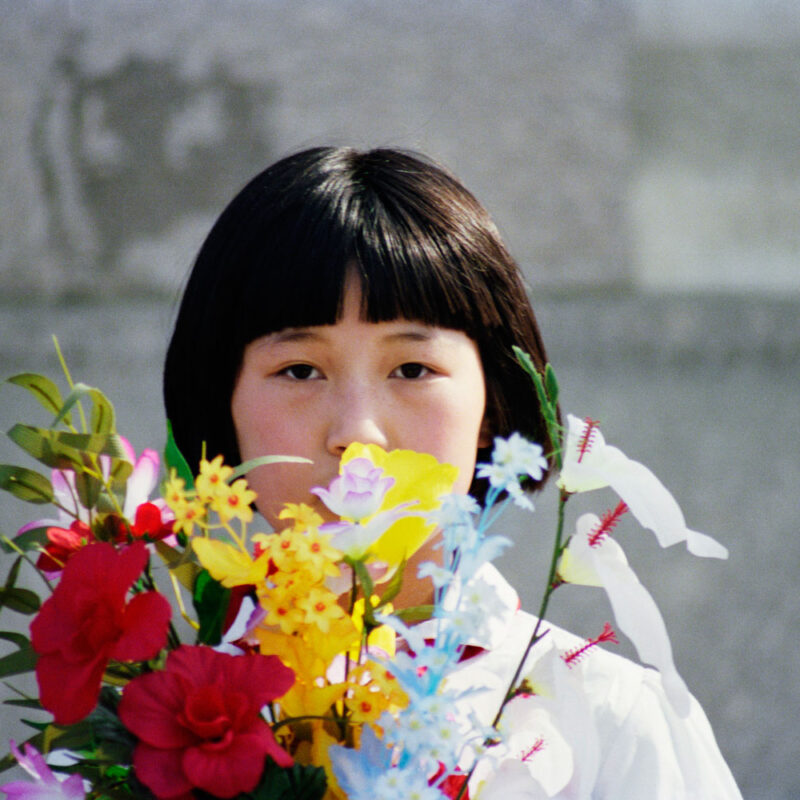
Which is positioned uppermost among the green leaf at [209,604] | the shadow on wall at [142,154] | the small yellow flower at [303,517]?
the shadow on wall at [142,154]

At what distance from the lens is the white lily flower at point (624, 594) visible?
65 centimetres

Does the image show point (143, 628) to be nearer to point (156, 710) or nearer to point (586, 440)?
point (156, 710)

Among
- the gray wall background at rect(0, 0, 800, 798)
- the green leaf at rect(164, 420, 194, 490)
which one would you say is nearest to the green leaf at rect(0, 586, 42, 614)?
the green leaf at rect(164, 420, 194, 490)

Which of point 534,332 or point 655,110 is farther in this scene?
point 655,110

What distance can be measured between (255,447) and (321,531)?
367 mm

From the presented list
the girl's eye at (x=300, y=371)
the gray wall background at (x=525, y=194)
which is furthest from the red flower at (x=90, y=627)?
the gray wall background at (x=525, y=194)

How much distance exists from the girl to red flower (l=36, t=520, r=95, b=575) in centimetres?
24

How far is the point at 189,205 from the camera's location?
2354mm

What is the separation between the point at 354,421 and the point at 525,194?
5.18 feet

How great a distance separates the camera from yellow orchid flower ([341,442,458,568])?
26.1 inches

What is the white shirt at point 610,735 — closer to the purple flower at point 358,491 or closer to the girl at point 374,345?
the girl at point 374,345

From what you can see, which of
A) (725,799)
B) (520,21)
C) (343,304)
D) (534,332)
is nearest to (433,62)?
(520,21)

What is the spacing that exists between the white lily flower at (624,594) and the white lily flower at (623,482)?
0.07 ft

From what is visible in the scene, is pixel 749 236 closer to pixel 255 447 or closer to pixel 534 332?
pixel 534 332
